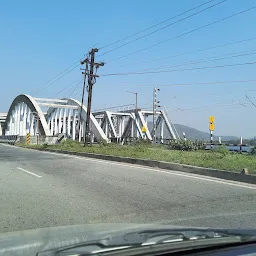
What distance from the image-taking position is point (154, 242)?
114 inches

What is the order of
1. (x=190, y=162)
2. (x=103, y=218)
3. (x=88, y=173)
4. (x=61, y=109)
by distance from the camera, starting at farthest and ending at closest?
1. (x=61, y=109)
2. (x=190, y=162)
3. (x=88, y=173)
4. (x=103, y=218)

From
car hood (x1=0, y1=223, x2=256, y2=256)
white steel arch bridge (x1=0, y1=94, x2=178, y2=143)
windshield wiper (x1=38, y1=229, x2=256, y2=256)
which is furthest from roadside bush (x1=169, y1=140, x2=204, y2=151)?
white steel arch bridge (x1=0, y1=94, x2=178, y2=143)

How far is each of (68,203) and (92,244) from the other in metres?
5.28

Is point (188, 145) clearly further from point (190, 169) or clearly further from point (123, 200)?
point (123, 200)

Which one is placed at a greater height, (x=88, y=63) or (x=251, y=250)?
(x=88, y=63)

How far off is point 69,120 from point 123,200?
71.3m

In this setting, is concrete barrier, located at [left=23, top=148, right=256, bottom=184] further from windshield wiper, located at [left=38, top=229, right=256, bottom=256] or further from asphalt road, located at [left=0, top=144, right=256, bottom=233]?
windshield wiper, located at [left=38, top=229, right=256, bottom=256]

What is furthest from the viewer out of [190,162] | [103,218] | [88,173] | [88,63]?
[88,63]

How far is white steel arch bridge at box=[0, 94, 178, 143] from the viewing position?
73.1 meters

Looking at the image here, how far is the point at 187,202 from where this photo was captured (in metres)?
8.19

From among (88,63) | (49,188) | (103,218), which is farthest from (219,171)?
(88,63)

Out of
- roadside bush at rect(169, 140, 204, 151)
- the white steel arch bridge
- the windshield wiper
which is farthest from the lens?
the white steel arch bridge

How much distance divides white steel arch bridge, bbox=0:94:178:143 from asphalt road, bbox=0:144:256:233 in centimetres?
5676

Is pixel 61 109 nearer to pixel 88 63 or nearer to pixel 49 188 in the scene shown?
pixel 88 63
